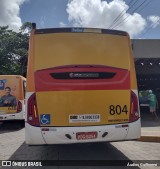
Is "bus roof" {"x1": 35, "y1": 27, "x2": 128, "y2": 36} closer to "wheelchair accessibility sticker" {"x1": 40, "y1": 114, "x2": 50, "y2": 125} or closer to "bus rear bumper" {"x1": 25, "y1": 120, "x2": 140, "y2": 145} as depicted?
"wheelchair accessibility sticker" {"x1": 40, "y1": 114, "x2": 50, "y2": 125}

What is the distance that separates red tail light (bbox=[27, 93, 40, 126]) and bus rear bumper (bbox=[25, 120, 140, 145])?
0.11 m

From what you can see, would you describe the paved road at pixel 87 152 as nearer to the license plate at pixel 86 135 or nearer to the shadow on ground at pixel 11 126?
the license plate at pixel 86 135

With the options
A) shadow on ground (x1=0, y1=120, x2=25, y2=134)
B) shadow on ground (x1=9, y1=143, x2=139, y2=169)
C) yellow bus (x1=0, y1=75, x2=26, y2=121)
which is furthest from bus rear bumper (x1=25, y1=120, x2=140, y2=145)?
shadow on ground (x1=0, y1=120, x2=25, y2=134)

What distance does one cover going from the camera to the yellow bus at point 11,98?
1358 centimetres

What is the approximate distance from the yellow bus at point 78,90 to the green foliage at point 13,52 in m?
27.2

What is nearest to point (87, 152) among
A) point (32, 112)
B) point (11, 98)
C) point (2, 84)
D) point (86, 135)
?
point (86, 135)

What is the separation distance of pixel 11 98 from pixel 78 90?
779 centimetres

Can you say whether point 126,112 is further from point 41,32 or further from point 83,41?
point 41,32

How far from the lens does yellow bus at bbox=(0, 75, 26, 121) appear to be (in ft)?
44.5

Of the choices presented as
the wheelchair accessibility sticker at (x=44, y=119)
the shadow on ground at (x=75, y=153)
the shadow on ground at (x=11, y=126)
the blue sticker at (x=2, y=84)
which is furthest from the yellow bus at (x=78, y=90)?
the shadow on ground at (x=11, y=126)

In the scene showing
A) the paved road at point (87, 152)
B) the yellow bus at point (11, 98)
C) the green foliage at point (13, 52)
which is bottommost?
the paved road at point (87, 152)

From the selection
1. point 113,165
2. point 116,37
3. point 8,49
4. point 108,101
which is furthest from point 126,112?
point 8,49

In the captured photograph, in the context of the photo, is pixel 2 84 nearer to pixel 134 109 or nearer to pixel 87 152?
pixel 87 152

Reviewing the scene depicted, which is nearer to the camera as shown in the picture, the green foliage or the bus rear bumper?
the bus rear bumper
